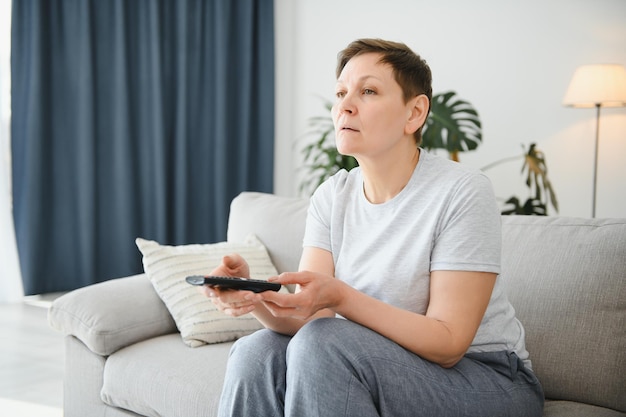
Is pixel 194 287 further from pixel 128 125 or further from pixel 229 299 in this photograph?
pixel 128 125

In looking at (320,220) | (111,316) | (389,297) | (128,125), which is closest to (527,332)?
(389,297)

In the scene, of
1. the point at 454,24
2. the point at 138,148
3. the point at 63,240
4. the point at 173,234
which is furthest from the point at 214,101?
the point at 454,24

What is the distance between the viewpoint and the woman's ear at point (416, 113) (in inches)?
58.6

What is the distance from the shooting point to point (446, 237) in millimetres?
1352

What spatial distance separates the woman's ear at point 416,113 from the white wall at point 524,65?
2.58 meters

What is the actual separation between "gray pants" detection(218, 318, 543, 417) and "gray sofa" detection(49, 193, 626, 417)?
260 mm

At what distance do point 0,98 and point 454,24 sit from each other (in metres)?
2.62

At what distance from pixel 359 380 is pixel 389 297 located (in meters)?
0.26

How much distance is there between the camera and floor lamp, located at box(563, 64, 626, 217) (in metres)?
3.32

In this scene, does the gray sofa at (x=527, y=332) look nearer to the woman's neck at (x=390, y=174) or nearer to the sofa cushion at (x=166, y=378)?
the sofa cushion at (x=166, y=378)

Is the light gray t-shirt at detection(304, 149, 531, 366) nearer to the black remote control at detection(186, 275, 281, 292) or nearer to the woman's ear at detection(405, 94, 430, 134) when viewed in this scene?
the woman's ear at detection(405, 94, 430, 134)

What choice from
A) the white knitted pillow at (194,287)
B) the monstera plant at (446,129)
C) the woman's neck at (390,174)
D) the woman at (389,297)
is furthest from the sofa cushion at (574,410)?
the monstera plant at (446,129)

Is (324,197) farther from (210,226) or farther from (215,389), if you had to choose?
(210,226)

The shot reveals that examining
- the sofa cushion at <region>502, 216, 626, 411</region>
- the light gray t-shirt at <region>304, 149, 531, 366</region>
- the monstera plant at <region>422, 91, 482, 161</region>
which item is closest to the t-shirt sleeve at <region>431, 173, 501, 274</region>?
the light gray t-shirt at <region>304, 149, 531, 366</region>
